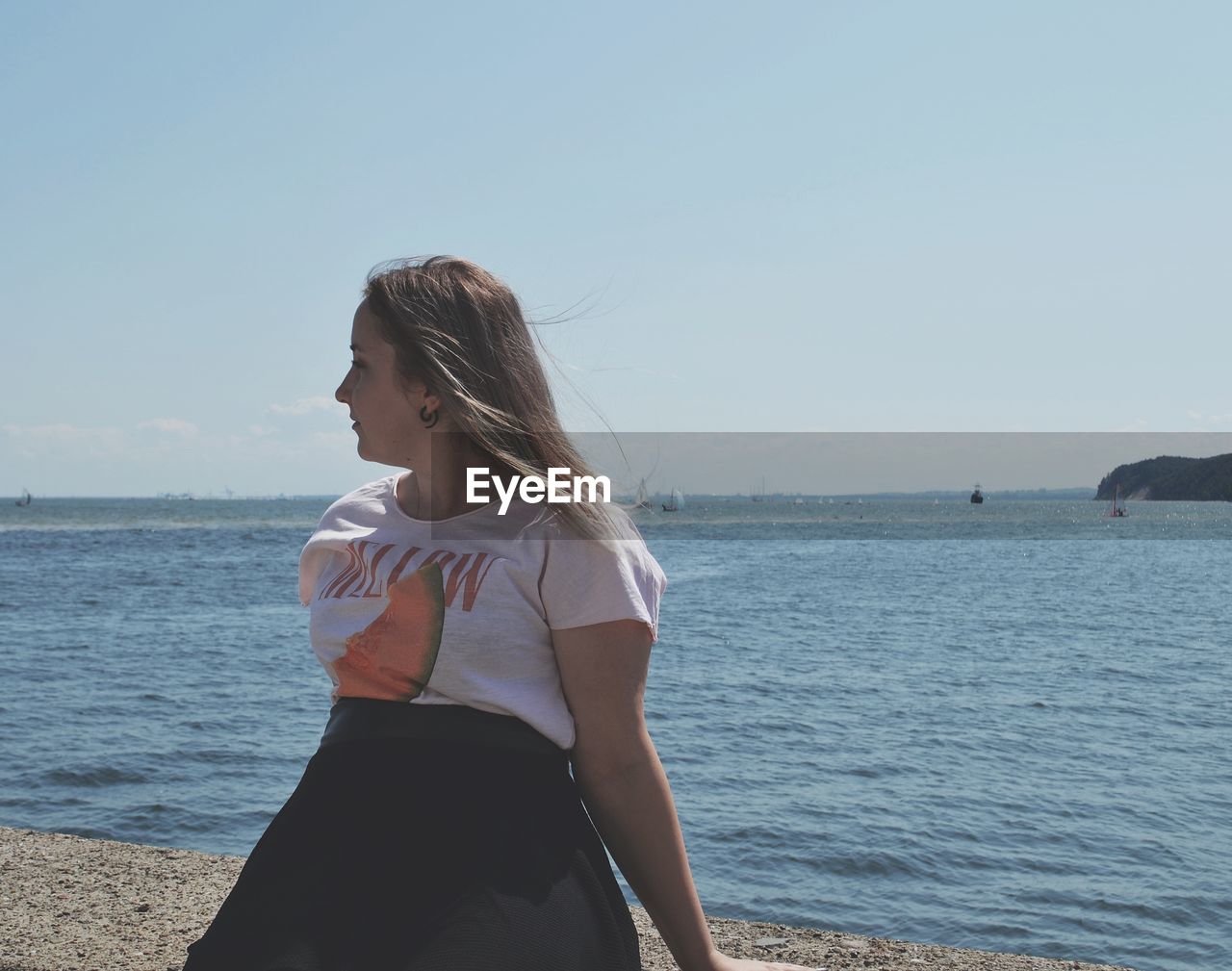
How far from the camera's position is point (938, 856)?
351 inches

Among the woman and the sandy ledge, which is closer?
the woman

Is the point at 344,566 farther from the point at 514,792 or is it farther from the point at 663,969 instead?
the point at 663,969

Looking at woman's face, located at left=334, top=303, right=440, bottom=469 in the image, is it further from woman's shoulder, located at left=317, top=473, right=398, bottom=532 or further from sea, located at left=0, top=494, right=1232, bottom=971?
sea, located at left=0, top=494, right=1232, bottom=971

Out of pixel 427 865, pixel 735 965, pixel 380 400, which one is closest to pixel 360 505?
pixel 380 400

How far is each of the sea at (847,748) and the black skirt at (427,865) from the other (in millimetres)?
1714

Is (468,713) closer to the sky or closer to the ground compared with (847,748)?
closer to the sky

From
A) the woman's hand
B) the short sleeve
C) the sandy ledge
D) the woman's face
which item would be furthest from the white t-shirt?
the sandy ledge

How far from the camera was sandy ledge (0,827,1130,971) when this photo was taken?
110 inches

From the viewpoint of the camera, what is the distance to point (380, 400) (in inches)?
62.4

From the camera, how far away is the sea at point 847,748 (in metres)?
8.10

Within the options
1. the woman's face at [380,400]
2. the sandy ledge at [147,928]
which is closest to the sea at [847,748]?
the sandy ledge at [147,928]

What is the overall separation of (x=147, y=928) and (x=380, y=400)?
210 cm

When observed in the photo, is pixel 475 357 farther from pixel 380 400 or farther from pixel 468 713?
pixel 468 713

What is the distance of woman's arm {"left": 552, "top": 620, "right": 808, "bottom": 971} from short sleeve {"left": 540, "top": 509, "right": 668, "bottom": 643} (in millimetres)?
19
